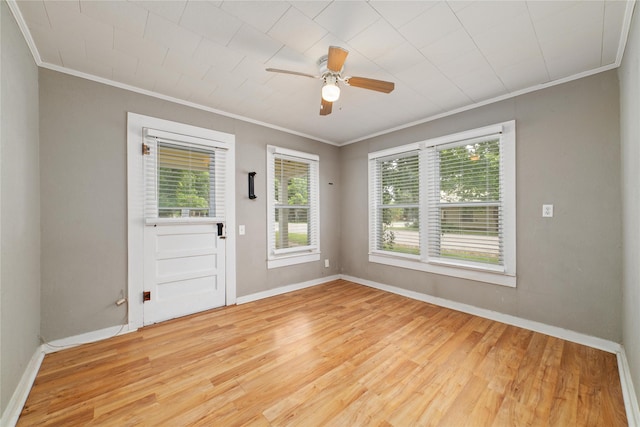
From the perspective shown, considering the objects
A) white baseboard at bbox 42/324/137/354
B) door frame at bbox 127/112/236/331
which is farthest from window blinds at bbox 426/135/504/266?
white baseboard at bbox 42/324/137/354

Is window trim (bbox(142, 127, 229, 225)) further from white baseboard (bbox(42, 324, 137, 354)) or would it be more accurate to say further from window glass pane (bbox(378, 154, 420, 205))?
window glass pane (bbox(378, 154, 420, 205))

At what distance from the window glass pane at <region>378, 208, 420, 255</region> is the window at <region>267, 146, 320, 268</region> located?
117 cm

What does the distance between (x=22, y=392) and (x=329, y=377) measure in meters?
2.11

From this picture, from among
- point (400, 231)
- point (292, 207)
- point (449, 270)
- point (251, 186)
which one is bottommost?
point (449, 270)

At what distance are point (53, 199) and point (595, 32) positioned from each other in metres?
4.70

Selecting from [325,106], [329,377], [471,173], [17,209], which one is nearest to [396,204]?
[471,173]

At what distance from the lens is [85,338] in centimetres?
247

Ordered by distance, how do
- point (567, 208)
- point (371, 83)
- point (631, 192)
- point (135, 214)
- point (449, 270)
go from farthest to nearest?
point (449, 270) < point (135, 214) < point (567, 208) < point (371, 83) < point (631, 192)

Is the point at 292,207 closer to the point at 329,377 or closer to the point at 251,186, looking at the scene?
the point at 251,186

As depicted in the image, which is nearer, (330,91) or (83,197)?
(330,91)

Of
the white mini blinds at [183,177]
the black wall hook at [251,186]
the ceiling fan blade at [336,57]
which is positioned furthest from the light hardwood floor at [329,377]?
the ceiling fan blade at [336,57]

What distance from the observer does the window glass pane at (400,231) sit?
3.83 meters

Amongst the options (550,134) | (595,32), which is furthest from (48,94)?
(550,134)

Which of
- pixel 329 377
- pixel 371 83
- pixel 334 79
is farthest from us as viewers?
pixel 334 79
